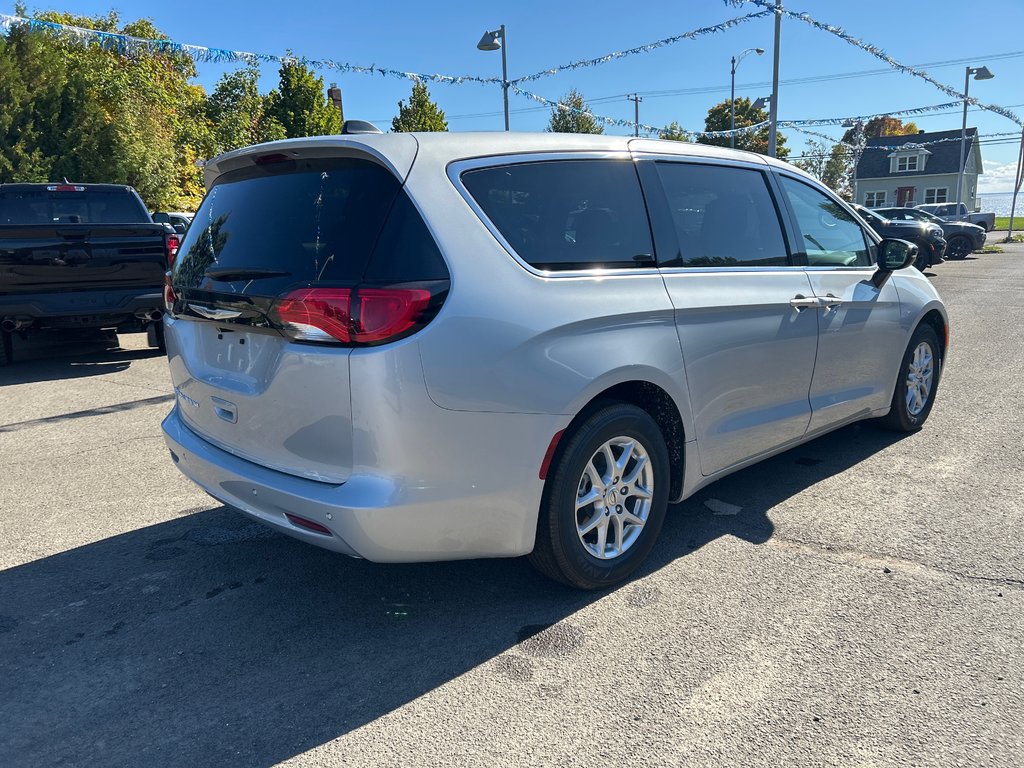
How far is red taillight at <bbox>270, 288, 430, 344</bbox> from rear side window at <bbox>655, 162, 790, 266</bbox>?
1.48 m

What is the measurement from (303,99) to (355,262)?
1093 inches

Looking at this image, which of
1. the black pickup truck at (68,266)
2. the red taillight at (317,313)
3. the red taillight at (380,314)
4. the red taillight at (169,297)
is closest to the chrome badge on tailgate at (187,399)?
the red taillight at (169,297)

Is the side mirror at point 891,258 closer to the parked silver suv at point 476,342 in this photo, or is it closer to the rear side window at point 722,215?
the rear side window at point 722,215

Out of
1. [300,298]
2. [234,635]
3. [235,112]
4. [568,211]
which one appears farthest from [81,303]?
[235,112]

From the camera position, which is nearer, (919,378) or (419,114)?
(919,378)

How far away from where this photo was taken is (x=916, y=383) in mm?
5273

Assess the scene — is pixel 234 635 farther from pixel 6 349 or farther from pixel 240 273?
pixel 6 349

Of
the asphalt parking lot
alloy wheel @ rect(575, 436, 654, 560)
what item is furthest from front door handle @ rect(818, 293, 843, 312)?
alloy wheel @ rect(575, 436, 654, 560)

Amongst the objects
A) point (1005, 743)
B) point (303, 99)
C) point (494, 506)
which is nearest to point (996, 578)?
point (1005, 743)

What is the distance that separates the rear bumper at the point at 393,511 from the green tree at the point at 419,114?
3125 cm

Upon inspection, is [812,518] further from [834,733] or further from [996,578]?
[834,733]

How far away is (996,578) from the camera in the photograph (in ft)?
10.7

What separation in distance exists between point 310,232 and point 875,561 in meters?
2.75

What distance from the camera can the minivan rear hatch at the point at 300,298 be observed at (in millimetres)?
2568
